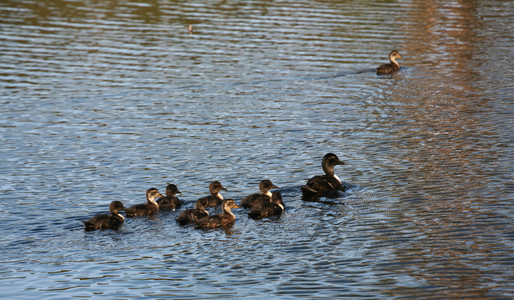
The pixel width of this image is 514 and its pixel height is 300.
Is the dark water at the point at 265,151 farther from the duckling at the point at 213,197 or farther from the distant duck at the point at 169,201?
the duckling at the point at 213,197

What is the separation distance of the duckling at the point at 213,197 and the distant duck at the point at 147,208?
84cm

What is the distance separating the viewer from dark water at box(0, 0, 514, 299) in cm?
1198

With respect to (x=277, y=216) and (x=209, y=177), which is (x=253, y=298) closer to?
(x=277, y=216)

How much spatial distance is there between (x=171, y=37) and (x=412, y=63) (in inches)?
477

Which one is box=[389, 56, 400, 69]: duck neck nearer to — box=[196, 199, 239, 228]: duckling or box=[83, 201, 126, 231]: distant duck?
box=[196, 199, 239, 228]: duckling

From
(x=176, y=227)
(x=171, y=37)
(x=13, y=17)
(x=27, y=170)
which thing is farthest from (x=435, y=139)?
(x=13, y=17)

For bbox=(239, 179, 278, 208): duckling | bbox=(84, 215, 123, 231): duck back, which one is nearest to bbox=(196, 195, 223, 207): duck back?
A: bbox=(239, 179, 278, 208): duckling

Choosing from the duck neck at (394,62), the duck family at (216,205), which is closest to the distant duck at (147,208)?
the duck family at (216,205)

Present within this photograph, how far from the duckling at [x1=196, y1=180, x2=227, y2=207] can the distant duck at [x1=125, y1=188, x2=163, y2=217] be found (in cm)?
84

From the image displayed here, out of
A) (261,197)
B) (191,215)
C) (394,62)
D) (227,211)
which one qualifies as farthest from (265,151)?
(394,62)

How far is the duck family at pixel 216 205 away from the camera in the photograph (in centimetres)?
1416

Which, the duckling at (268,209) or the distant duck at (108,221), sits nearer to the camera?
the distant duck at (108,221)

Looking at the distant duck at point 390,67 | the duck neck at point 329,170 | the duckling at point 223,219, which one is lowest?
the duckling at point 223,219

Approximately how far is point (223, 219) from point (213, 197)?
106cm
